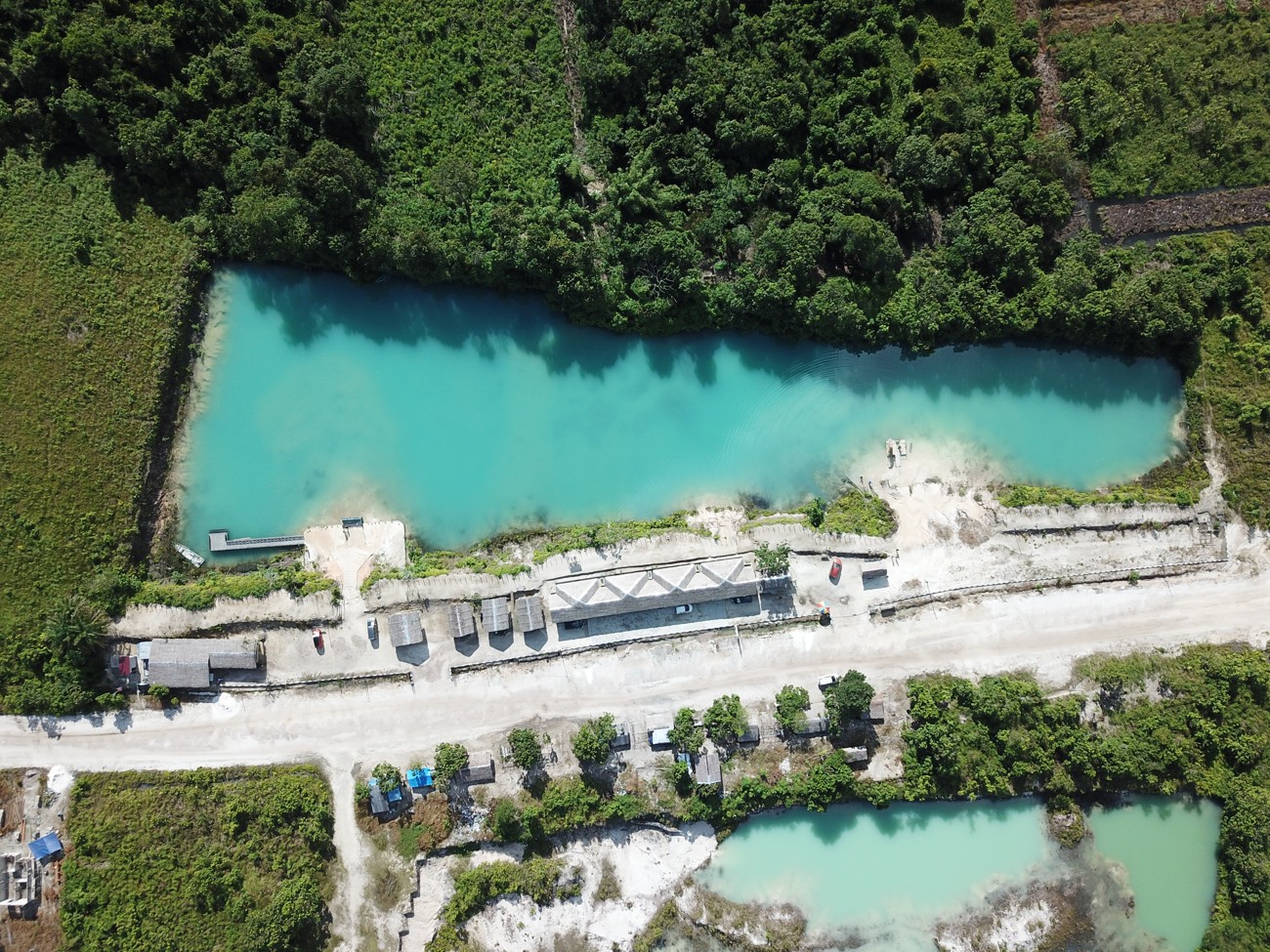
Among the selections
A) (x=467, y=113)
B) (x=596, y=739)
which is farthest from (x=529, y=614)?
(x=467, y=113)

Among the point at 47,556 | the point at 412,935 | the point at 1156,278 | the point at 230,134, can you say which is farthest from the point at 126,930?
the point at 1156,278

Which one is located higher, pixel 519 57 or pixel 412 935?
Answer: pixel 519 57

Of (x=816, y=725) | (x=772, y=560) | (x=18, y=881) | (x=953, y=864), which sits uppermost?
(x=772, y=560)

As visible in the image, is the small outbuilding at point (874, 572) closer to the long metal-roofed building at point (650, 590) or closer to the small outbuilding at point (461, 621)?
the long metal-roofed building at point (650, 590)

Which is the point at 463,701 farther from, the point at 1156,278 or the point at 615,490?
the point at 1156,278

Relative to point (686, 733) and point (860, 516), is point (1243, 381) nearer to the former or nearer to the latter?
point (860, 516)

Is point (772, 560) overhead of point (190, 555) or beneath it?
beneath

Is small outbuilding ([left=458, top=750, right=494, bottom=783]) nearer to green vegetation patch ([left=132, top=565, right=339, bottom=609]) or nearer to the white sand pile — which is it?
the white sand pile
